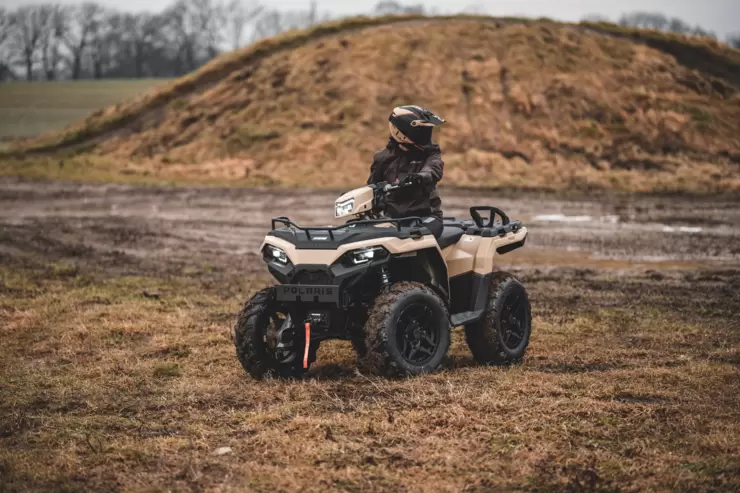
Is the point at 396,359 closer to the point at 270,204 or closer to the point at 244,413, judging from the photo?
the point at 244,413

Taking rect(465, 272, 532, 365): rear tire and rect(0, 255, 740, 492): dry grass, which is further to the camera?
rect(465, 272, 532, 365): rear tire


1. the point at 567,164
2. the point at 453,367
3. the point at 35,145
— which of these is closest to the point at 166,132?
the point at 35,145

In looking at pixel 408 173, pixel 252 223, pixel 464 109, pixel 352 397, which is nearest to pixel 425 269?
pixel 408 173

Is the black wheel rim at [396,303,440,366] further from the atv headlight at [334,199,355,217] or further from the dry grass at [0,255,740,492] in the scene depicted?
the atv headlight at [334,199,355,217]

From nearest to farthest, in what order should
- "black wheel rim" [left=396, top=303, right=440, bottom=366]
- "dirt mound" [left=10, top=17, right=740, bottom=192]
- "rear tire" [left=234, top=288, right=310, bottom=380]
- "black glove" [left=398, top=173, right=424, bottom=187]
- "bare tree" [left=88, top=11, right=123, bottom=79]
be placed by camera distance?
1. "black wheel rim" [left=396, top=303, right=440, bottom=366]
2. "rear tire" [left=234, top=288, right=310, bottom=380]
3. "black glove" [left=398, top=173, right=424, bottom=187]
4. "dirt mound" [left=10, top=17, right=740, bottom=192]
5. "bare tree" [left=88, top=11, right=123, bottom=79]

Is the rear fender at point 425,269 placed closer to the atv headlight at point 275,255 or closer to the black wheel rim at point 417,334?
the black wheel rim at point 417,334

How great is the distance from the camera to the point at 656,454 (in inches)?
237

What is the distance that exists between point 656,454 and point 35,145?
1696 inches

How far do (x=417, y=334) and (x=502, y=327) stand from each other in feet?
4.37

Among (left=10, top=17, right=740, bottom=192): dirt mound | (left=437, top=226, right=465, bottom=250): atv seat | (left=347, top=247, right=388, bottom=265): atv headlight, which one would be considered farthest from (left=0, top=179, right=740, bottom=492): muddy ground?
(left=10, top=17, right=740, bottom=192): dirt mound

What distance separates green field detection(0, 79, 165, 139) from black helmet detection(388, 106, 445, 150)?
3586cm

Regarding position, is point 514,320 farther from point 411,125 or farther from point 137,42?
point 137,42

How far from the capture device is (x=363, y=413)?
714 centimetres

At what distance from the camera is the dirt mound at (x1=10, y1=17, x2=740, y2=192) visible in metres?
39.6
